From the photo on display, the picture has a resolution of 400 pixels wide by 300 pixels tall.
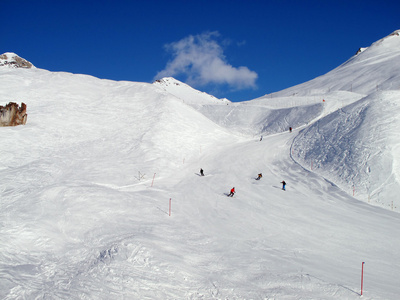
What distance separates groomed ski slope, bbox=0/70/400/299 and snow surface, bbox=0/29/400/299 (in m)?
0.09

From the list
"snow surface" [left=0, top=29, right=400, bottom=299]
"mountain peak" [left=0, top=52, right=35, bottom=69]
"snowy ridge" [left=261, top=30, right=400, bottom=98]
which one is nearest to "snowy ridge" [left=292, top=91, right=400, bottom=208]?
"snow surface" [left=0, top=29, right=400, bottom=299]

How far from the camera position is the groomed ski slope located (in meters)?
11.6

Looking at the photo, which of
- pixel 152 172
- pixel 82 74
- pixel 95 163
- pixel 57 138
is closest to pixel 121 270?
pixel 152 172

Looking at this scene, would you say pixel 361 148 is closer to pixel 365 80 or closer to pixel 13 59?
pixel 365 80

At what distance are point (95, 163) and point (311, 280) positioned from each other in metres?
25.8

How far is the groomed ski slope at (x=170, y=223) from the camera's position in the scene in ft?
38.2

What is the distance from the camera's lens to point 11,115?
123ft

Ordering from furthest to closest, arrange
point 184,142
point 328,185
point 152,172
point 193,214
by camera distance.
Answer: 1. point 184,142
2. point 152,172
3. point 328,185
4. point 193,214

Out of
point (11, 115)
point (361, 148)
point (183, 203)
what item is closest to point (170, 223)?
point (183, 203)

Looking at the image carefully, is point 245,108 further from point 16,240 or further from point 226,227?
point 16,240

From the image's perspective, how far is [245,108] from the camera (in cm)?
7925

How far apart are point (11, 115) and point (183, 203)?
28.3 meters

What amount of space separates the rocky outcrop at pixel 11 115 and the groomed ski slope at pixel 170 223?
160 cm

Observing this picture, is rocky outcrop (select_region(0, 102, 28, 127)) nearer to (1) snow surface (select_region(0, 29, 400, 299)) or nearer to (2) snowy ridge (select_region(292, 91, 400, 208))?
(1) snow surface (select_region(0, 29, 400, 299))
